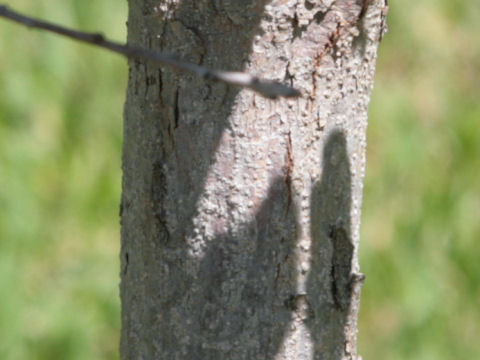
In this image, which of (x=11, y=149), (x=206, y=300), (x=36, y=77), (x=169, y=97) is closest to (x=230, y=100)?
(x=169, y=97)

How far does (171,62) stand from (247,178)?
14.6 inches

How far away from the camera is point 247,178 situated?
1073mm

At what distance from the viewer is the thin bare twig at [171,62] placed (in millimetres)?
650

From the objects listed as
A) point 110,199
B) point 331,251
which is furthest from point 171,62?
point 110,199

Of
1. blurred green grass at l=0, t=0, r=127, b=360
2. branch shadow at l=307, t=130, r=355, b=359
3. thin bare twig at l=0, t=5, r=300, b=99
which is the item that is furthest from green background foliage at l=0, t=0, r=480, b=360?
thin bare twig at l=0, t=5, r=300, b=99

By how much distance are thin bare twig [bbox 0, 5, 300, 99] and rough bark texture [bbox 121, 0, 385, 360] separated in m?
0.29

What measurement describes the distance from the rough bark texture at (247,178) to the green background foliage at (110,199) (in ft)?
5.40

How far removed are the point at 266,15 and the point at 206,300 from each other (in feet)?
1.12

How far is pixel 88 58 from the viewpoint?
11.4 feet

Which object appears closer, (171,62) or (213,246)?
(171,62)

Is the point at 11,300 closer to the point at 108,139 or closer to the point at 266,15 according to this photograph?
the point at 108,139

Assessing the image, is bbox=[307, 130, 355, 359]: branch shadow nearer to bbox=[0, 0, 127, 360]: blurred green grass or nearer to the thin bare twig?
the thin bare twig

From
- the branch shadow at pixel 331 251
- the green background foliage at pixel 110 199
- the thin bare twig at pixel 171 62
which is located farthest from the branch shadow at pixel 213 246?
the green background foliage at pixel 110 199

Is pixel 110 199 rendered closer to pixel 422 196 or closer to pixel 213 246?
pixel 422 196
